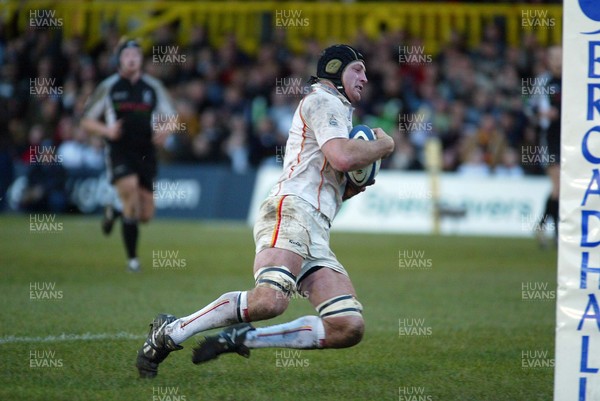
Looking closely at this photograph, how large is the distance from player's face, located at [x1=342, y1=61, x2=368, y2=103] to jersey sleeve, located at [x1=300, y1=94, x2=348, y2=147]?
176 mm

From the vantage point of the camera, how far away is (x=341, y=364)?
24.0 feet

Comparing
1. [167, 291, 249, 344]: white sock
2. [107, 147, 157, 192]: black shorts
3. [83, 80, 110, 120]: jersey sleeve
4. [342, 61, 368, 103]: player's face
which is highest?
[342, 61, 368, 103]: player's face

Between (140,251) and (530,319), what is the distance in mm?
7053

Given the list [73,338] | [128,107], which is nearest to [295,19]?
[128,107]

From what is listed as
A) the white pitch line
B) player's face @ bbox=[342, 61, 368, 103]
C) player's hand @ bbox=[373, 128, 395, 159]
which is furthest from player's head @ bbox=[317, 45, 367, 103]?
the white pitch line

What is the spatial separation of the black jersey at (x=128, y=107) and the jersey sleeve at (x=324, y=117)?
683cm

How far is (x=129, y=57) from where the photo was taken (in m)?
12.6

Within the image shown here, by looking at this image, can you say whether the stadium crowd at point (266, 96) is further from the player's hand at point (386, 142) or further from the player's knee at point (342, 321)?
the player's knee at point (342, 321)

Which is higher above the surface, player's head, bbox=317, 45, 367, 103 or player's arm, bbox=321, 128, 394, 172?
player's head, bbox=317, 45, 367, 103

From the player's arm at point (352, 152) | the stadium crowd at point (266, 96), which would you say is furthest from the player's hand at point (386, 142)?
the stadium crowd at point (266, 96)

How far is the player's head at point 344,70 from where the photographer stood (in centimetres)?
651

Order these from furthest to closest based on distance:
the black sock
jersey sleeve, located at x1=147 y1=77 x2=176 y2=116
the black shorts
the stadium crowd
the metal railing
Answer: the metal railing → the stadium crowd → jersey sleeve, located at x1=147 y1=77 x2=176 y2=116 → the black shorts → the black sock

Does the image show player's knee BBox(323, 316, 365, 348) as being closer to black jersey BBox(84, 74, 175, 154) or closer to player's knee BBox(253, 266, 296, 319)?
player's knee BBox(253, 266, 296, 319)

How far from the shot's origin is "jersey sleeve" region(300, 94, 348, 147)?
6.21 m
